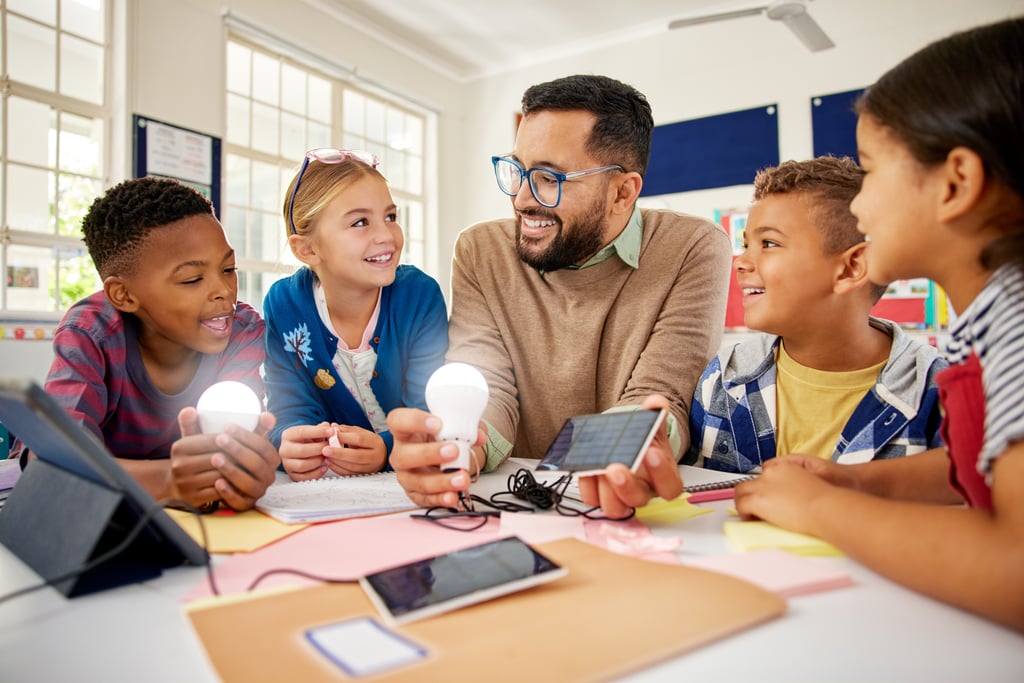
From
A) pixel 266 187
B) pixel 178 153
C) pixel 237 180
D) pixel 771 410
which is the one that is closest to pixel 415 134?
pixel 266 187

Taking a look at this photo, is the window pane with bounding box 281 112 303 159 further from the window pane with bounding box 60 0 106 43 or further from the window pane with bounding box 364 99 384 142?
the window pane with bounding box 60 0 106 43

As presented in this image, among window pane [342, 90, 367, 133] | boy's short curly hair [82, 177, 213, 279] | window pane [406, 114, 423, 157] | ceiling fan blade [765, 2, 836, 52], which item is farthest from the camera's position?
window pane [406, 114, 423, 157]

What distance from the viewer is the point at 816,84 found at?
18.2ft

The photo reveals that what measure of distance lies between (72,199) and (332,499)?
426 centimetres

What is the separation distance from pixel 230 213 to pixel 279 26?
1576mm

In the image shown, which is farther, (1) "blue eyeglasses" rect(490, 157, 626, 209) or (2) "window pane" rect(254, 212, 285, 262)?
(2) "window pane" rect(254, 212, 285, 262)

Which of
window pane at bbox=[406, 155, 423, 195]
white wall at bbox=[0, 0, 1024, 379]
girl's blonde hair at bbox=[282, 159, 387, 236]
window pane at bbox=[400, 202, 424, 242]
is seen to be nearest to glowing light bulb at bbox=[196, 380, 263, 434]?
girl's blonde hair at bbox=[282, 159, 387, 236]

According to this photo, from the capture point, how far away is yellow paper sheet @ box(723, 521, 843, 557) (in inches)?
31.8

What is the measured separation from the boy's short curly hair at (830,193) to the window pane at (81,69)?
462 centimetres

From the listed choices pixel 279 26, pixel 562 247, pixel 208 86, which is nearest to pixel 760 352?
pixel 562 247

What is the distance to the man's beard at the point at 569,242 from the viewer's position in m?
1.81

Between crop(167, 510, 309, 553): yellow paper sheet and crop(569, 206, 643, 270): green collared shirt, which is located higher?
crop(569, 206, 643, 270): green collared shirt

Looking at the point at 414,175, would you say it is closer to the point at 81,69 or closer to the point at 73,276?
the point at 81,69

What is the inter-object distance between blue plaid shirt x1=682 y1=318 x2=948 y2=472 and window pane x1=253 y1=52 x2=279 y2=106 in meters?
5.13
